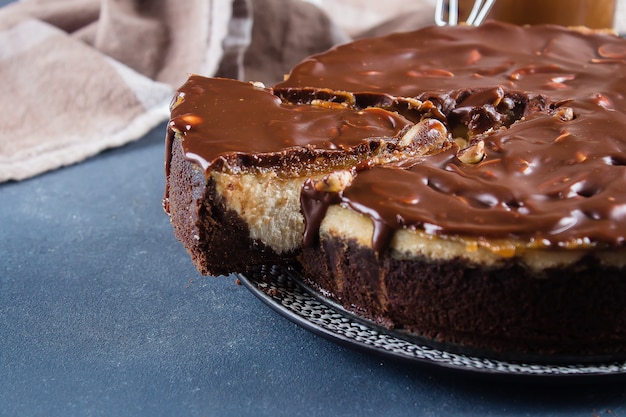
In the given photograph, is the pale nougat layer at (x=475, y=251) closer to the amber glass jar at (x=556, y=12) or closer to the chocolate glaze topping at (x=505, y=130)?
the chocolate glaze topping at (x=505, y=130)

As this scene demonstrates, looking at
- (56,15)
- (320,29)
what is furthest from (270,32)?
(56,15)

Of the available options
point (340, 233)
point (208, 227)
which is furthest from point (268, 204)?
point (340, 233)

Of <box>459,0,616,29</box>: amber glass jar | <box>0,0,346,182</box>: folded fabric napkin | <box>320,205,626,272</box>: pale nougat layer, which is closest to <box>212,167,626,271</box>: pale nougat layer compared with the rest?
<box>320,205,626,272</box>: pale nougat layer

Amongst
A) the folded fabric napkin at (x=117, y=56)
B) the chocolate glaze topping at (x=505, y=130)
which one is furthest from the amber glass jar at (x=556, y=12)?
the folded fabric napkin at (x=117, y=56)

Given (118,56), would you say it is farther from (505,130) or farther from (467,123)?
(505,130)

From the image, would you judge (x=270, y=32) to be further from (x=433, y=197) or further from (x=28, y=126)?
(x=433, y=197)

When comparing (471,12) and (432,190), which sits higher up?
(471,12)
